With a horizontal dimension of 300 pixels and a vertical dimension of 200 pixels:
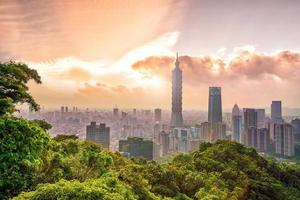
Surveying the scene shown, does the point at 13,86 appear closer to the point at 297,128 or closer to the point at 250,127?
the point at 250,127

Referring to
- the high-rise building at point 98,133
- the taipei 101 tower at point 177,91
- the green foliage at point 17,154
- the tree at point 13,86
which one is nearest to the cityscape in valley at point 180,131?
the high-rise building at point 98,133

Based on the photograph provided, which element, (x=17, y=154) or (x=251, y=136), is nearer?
(x=17, y=154)

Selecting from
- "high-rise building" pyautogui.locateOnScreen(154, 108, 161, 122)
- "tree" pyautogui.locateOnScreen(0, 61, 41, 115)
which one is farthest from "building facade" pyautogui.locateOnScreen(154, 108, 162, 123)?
"tree" pyautogui.locateOnScreen(0, 61, 41, 115)

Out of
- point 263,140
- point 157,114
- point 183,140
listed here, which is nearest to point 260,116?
point 263,140

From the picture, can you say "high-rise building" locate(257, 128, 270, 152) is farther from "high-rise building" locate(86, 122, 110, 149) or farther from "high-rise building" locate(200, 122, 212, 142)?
"high-rise building" locate(86, 122, 110, 149)

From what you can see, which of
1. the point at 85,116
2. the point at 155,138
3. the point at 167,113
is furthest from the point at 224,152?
the point at 167,113

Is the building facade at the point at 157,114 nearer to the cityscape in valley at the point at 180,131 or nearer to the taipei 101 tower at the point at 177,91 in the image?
the cityscape in valley at the point at 180,131
